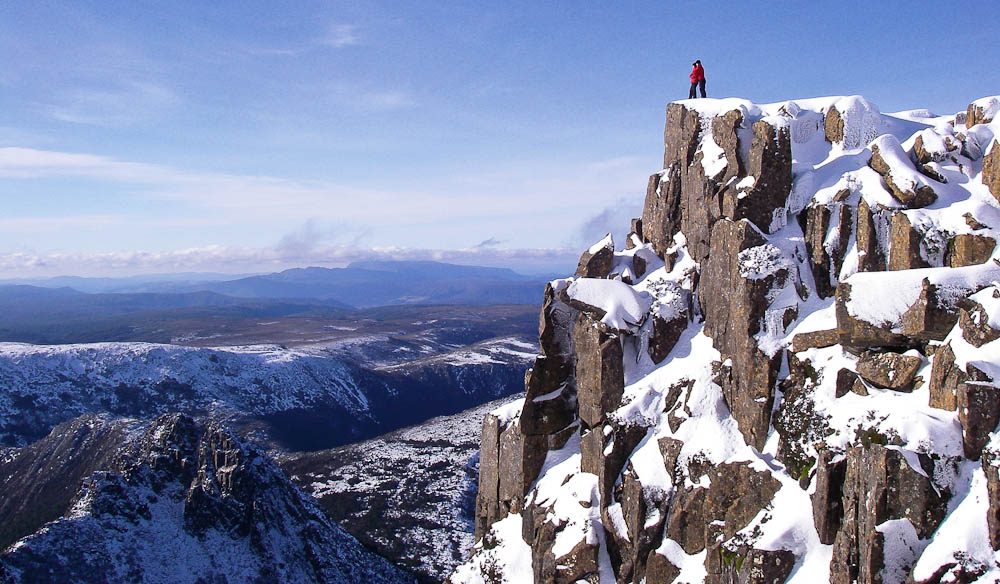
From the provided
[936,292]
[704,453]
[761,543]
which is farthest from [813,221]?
[761,543]

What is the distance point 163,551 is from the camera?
7112cm

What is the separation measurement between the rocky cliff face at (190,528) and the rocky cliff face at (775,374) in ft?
114

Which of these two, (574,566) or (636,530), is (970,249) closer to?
(636,530)

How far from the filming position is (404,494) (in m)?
140

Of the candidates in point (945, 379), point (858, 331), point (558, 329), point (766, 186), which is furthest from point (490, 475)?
point (945, 379)

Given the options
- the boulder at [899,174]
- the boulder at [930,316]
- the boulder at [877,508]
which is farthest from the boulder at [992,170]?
the boulder at [877,508]

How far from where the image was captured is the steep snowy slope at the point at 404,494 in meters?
109

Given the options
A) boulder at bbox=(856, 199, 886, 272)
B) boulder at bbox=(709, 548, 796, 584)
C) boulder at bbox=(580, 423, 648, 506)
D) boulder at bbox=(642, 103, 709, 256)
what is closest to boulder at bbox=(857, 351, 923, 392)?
boulder at bbox=(856, 199, 886, 272)

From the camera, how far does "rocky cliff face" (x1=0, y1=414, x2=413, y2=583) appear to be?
6431 cm

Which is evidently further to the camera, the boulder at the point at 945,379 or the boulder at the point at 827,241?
the boulder at the point at 827,241

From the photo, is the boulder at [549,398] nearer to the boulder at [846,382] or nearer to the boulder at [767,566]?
the boulder at [767,566]

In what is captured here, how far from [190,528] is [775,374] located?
7055 centimetres

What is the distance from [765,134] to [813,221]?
25.0ft

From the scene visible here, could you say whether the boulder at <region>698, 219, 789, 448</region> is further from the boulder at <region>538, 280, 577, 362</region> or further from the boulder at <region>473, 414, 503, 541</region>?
the boulder at <region>473, 414, 503, 541</region>
